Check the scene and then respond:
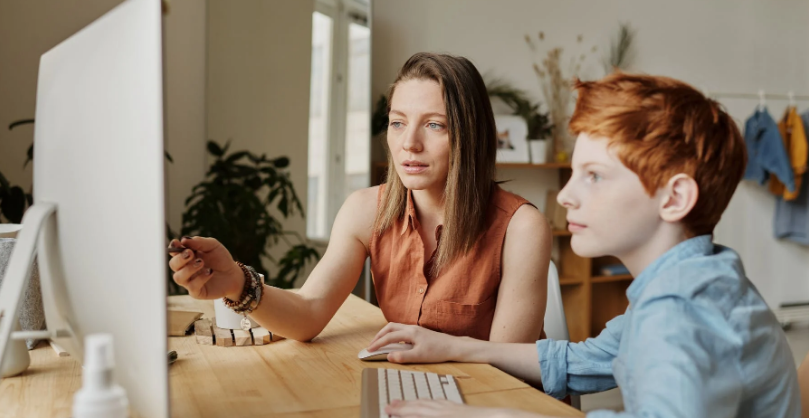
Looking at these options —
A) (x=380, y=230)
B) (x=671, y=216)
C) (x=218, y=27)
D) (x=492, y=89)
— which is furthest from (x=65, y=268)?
(x=492, y=89)

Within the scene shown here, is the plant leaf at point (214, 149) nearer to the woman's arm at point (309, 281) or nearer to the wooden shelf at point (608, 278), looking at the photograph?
the woman's arm at point (309, 281)

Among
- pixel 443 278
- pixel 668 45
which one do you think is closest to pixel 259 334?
pixel 443 278

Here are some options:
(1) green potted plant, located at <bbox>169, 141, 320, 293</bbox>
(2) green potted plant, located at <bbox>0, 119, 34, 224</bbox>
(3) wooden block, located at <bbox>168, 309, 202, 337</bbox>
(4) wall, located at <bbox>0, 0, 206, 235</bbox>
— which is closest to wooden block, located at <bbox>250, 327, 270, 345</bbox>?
(3) wooden block, located at <bbox>168, 309, 202, 337</bbox>

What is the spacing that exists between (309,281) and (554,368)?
1.86 feet

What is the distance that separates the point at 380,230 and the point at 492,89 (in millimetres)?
2836

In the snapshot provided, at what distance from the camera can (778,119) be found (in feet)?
17.6

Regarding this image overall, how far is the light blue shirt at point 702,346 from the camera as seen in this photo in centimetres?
70

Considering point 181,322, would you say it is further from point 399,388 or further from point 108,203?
point 108,203

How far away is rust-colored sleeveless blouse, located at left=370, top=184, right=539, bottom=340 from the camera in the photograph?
4.78 ft

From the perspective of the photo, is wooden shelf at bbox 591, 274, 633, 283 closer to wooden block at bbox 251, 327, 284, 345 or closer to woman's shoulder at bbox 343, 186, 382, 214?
woman's shoulder at bbox 343, 186, 382, 214

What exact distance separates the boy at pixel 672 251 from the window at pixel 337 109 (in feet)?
8.90

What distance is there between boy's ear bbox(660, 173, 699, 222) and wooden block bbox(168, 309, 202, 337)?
36.4 inches

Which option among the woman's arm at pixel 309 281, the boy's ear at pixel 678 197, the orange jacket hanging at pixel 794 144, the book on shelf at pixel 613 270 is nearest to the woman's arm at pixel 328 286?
the woman's arm at pixel 309 281

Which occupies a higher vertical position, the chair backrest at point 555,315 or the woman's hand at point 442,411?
the woman's hand at point 442,411
